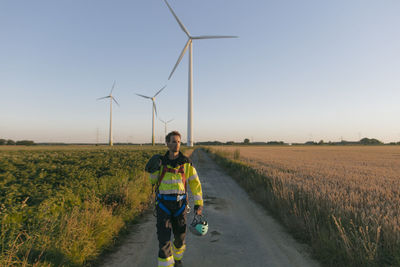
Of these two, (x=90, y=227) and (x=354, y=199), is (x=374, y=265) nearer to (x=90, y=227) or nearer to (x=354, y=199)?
(x=354, y=199)

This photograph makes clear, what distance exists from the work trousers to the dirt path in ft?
2.66

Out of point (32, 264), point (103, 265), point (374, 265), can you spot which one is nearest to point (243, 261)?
point (374, 265)

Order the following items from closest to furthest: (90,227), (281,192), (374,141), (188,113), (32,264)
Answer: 1. (32,264)
2. (90,227)
3. (281,192)
4. (188,113)
5. (374,141)

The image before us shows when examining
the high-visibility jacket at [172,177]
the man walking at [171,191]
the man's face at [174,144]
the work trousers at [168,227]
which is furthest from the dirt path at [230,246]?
the man's face at [174,144]

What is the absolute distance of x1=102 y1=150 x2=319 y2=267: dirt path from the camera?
4.32 meters

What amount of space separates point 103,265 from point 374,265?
4.98 meters

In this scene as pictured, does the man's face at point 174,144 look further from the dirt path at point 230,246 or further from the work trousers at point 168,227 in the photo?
the dirt path at point 230,246

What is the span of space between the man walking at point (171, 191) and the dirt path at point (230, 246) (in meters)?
0.97

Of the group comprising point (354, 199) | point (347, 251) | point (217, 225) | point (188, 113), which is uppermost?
point (188, 113)

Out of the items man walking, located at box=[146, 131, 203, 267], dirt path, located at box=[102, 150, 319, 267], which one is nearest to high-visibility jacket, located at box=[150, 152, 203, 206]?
man walking, located at box=[146, 131, 203, 267]

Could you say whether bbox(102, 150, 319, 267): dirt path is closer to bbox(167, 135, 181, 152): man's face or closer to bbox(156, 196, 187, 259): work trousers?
bbox(156, 196, 187, 259): work trousers

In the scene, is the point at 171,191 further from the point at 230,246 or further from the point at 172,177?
the point at 230,246

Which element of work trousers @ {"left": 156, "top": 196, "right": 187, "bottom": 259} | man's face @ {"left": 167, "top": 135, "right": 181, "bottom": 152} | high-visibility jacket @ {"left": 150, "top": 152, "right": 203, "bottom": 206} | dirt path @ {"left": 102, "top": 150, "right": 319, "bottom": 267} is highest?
man's face @ {"left": 167, "top": 135, "right": 181, "bottom": 152}

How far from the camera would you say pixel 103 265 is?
4.16 meters
